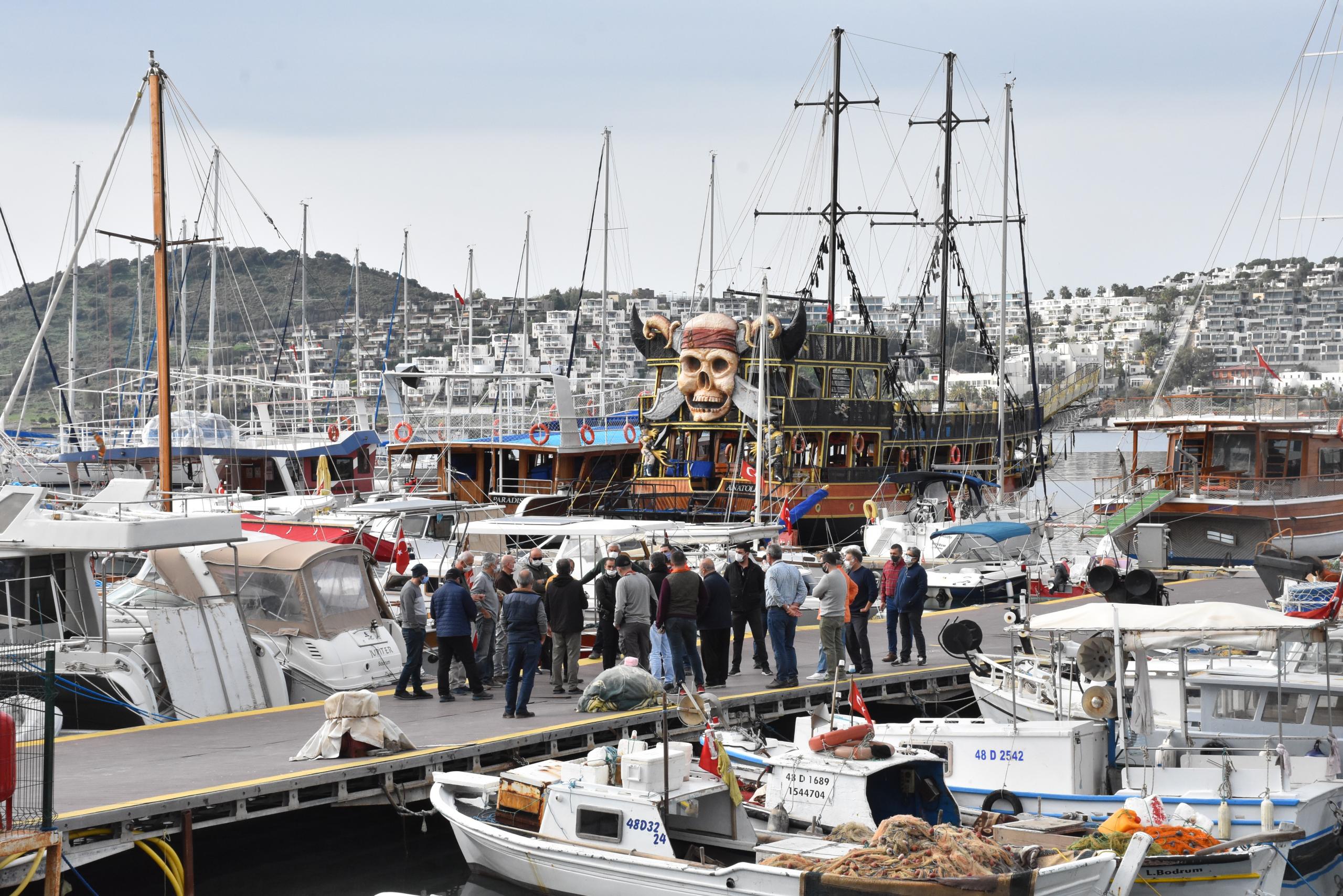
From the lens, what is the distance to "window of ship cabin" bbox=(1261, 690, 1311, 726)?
537 inches

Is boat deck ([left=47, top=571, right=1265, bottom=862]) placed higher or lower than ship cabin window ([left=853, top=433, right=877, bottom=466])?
lower

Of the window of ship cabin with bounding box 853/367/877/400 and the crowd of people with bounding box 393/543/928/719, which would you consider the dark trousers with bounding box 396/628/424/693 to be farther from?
the window of ship cabin with bounding box 853/367/877/400

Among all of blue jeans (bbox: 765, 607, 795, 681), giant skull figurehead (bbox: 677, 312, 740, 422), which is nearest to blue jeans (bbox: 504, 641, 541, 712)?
blue jeans (bbox: 765, 607, 795, 681)

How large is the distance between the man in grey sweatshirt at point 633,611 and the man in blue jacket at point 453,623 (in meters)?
1.67

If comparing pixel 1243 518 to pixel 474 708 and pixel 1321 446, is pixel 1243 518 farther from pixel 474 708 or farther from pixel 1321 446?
pixel 474 708

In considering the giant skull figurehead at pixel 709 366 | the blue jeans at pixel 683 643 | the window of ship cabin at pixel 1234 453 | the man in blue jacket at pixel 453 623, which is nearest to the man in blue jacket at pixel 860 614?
the blue jeans at pixel 683 643

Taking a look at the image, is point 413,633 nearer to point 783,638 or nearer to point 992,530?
point 783,638

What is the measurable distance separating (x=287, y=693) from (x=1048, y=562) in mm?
19142

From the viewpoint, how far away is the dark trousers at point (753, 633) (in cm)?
1775

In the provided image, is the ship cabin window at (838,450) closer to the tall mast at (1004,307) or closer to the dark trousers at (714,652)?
the tall mast at (1004,307)

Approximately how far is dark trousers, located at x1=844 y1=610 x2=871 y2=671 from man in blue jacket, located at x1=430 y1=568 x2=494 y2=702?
4.88 meters

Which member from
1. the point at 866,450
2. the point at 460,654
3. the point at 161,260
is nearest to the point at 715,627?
the point at 460,654

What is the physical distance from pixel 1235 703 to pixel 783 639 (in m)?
5.02

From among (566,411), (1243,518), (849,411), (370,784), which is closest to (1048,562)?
(1243,518)
